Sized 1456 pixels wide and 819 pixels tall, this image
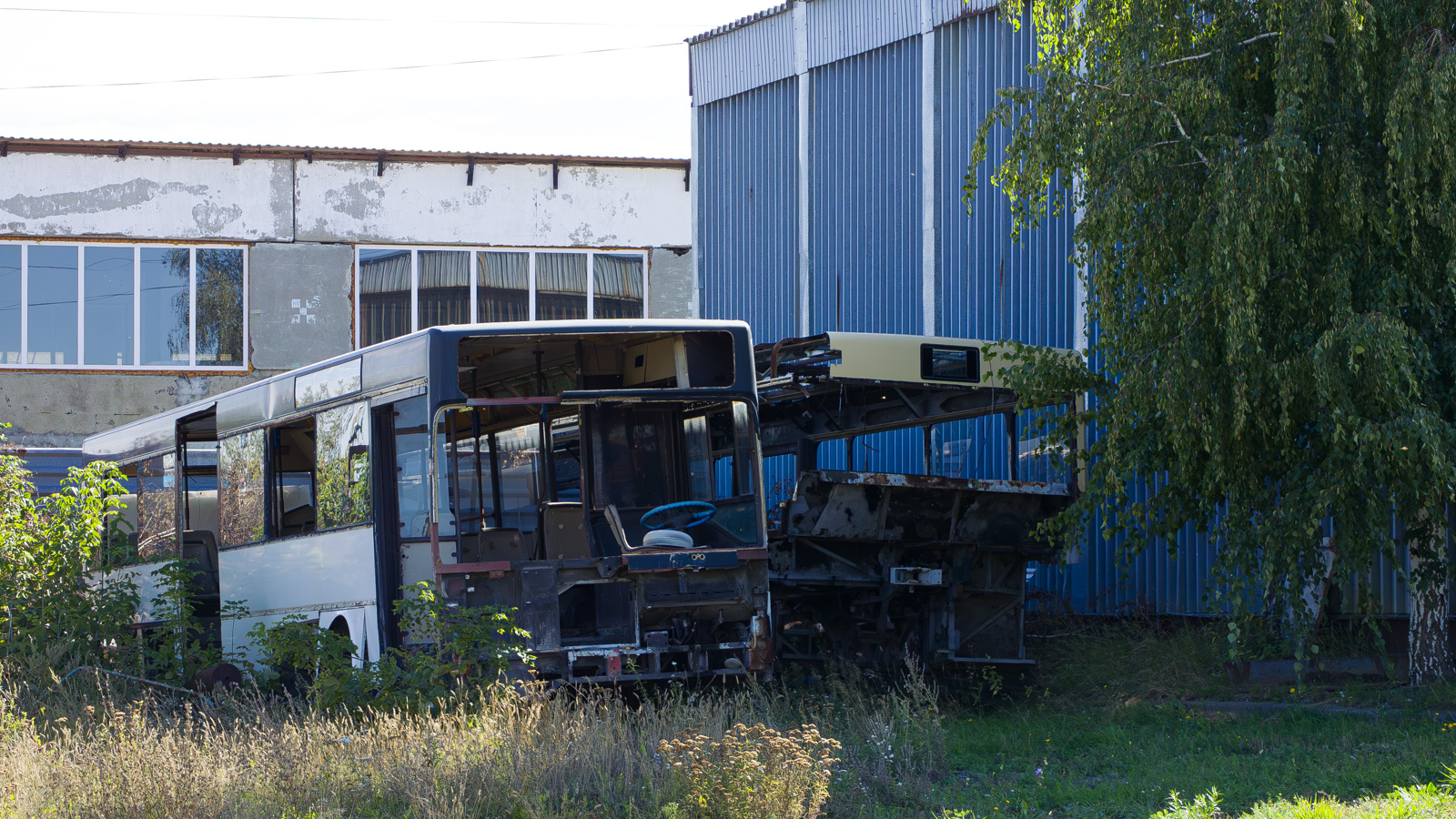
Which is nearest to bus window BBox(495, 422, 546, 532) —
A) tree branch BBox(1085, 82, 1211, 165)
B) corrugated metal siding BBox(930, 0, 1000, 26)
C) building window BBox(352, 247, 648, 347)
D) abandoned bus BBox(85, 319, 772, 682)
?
abandoned bus BBox(85, 319, 772, 682)

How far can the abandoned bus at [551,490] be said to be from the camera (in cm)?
1008

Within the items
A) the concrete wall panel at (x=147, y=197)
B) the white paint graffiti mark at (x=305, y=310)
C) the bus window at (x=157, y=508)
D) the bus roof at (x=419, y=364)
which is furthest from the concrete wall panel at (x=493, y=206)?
the bus roof at (x=419, y=364)

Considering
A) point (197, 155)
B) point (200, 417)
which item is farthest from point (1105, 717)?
point (197, 155)

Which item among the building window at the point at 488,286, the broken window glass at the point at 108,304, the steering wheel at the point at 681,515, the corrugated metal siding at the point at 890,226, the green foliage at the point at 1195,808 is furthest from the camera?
the building window at the point at 488,286

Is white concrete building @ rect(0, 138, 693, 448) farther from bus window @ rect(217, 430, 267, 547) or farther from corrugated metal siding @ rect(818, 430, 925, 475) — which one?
bus window @ rect(217, 430, 267, 547)

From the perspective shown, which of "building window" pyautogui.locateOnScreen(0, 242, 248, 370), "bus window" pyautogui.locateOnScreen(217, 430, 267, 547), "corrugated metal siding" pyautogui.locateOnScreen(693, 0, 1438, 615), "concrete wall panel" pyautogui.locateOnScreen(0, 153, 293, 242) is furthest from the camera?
"building window" pyautogui.locateOnScreen(0, 242, 248, 370)

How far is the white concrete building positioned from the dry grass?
16226mm

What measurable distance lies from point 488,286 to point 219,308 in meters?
4.69

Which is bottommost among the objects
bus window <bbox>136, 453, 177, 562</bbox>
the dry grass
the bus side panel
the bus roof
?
the dry grass

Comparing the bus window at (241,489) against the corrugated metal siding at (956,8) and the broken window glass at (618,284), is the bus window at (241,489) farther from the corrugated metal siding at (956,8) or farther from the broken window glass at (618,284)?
the broken window glass at (618,284)

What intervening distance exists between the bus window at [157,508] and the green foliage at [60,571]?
2011 mm

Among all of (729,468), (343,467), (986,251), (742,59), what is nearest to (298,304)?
(742,59)

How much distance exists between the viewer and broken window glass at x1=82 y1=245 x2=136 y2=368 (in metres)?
24.1

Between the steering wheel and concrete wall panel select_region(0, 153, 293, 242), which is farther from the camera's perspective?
concrete wall panel select_region(0, 153, 293, 242)
